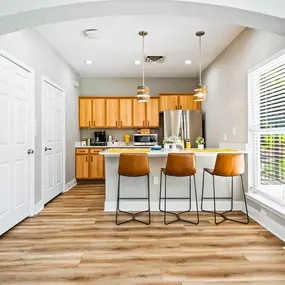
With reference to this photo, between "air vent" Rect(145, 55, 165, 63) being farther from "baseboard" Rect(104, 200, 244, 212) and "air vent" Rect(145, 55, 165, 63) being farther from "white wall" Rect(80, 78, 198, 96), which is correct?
"baseboard" Rect(104, 200, 244, 212)

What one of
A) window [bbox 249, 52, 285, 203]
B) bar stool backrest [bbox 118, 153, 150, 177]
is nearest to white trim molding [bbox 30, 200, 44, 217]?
bar stool backrest [bbox 118, 153, 150, 177]

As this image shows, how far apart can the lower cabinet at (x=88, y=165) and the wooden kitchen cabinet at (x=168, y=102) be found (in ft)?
6.84

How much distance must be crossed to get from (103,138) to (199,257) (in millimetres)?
4658

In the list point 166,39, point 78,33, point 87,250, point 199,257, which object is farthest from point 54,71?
point 199,257

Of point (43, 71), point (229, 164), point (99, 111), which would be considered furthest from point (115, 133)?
point (229, 164)

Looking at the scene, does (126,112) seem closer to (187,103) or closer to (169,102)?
(169,102)

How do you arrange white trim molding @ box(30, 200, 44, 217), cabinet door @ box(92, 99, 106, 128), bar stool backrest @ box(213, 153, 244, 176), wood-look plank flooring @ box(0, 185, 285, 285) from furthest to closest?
cabinet door @ box(92, 99, 106, 128), white trim molding @ box(30, 200, 44, 217), bar stool backrest @ box(213, 153, 244, 176), wood-look plank flooring @ box(0, 185, 285, 285)

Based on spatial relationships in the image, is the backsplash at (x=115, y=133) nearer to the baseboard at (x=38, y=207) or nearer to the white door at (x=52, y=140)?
the white door at (x=52, y=140)

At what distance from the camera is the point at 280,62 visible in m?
2.97

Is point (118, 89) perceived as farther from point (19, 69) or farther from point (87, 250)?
point (87, 250)

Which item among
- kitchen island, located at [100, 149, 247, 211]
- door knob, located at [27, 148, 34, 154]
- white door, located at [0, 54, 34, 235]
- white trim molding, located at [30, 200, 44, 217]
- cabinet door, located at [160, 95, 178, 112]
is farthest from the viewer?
cabinet door, located at [160, 95, 178, 112]

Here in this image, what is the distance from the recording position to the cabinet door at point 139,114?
21.3ft

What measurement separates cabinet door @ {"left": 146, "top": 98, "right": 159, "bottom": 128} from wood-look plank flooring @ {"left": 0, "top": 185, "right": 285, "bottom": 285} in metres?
3.38

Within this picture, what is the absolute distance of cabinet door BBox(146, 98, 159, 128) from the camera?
651 centimetres
